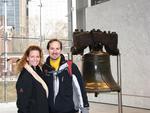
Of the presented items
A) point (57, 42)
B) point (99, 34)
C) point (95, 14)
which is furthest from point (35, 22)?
point (57, 42)

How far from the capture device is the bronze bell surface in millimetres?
4102

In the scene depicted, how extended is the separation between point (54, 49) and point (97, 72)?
3.75ft

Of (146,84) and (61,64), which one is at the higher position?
(61,64)

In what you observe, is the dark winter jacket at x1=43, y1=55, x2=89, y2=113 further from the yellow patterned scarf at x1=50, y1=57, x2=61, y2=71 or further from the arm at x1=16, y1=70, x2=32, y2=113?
the arm at x1=16, y1=70, x2=32, y2=113

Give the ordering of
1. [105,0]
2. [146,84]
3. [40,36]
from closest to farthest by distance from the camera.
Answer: [146,84], [105,0], [40,36]

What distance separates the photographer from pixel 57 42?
3137 millimetres

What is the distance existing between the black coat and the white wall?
5668 millimetres

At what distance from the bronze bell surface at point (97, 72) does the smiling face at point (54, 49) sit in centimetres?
102

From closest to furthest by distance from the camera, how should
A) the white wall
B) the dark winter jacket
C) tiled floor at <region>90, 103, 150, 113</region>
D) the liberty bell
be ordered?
1. the dark winter jacket
2. the liberty bell
3. tiled floor at <region>90, 103, 150, 113</region>
4. the white wall

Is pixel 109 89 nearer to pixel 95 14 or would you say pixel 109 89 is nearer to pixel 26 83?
pixel 26 83

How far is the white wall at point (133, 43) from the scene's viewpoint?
851 centimetres

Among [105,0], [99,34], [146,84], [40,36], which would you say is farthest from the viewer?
[40,36]

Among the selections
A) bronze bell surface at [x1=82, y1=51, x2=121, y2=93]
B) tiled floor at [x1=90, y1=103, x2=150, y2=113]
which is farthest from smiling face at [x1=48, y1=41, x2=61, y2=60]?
tiled floor at [x1=90, y1=103, x2=150, y2=113]

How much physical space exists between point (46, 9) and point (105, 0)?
2.98 m
